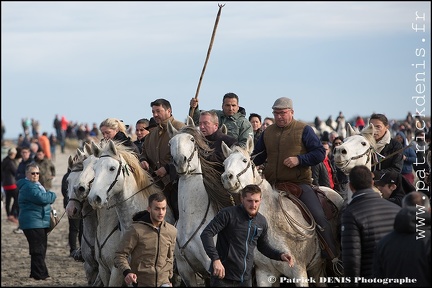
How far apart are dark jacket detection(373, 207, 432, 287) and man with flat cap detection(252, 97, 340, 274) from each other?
128 inches

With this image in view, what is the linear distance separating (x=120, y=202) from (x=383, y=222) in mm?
4367

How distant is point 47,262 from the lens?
2077 cm

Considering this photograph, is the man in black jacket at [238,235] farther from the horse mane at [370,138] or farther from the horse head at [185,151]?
the horse mane at [370,138]

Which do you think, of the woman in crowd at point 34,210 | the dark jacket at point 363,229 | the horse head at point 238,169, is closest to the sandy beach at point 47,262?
the woman in crowd at point 34,210

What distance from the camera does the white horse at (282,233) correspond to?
1177 centimetres

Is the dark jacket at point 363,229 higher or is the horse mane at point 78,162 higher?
the horse mane at point 78,162

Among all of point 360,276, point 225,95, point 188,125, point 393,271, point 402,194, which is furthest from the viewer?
point 225,95

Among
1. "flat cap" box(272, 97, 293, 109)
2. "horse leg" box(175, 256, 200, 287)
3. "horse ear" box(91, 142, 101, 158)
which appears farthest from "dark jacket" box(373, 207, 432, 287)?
"horse ear" box(91, 142, 101, 158)

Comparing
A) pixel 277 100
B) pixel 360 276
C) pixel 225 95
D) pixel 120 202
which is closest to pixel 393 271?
pixel 360 276

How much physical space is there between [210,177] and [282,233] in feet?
4.04

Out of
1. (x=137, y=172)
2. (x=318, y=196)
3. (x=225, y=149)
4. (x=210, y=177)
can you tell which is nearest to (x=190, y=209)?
(x=210, y=177)

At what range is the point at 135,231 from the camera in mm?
10328

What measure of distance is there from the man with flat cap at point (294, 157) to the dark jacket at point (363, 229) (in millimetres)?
2367

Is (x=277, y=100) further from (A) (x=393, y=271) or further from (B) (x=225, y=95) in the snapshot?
(A) (x=393, y=271)
